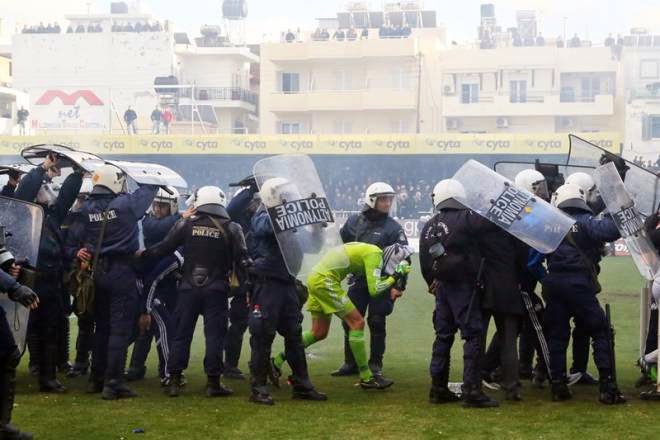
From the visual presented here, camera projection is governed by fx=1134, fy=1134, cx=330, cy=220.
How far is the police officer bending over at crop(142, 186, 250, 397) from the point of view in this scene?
10.1 m

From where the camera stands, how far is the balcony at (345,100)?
6384cm

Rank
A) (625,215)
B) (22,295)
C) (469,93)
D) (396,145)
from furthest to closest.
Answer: (469,93) → (396,145) → (625,215) → (22,295)

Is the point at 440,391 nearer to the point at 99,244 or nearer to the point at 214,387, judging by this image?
the point at 214,387

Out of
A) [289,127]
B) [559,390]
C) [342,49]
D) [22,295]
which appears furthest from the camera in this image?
[289,127]

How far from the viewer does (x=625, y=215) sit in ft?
31.7

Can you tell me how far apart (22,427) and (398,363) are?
4.92m

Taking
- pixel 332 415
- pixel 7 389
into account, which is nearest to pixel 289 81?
pixel 332 415

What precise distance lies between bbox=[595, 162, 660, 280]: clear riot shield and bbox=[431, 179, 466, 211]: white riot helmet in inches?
46.5

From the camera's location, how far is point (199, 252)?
1009 cm

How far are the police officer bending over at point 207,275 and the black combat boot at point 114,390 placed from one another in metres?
0.44

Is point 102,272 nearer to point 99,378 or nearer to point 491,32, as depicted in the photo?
point 99,378

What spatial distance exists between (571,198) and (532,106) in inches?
2124

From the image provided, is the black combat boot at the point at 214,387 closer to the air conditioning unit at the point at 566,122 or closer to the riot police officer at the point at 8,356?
the riot police officer at the point at 8,356

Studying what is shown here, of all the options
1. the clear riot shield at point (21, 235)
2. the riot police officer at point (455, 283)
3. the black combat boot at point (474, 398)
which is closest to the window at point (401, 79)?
the riot police officer at point (455, 283)
